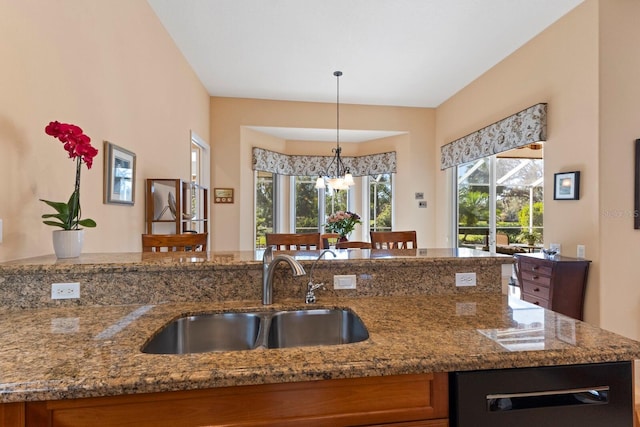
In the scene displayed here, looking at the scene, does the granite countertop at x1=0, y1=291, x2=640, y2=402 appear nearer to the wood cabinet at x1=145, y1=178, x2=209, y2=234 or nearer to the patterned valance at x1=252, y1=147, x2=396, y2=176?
the wood cabinet at x1=145, y1=178, x2=209, y2=234

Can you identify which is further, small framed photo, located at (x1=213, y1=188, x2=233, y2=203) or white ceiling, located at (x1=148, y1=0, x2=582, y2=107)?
small framed photo, located at (x1=213, y1=188, x2=233, y2=203)

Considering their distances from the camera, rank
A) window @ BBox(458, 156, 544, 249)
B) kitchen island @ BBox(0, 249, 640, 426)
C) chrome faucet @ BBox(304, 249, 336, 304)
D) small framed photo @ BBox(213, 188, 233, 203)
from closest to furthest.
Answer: kitchen island @ BBox(0, 249, 640, 426) < chrome faucet @ BBox(304, 249, 336, 304) < window @ BBox(458, 156, 544, 249) < small framed photo @ BBox(213, 188, 233, 203)

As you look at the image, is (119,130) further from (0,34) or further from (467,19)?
(467,19)

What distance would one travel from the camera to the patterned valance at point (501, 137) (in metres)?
3.08

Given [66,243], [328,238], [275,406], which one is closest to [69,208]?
[66,243]

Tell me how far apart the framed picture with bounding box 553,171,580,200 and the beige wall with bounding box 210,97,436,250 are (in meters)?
2.34

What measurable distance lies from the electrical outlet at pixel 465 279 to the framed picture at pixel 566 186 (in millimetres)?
1885

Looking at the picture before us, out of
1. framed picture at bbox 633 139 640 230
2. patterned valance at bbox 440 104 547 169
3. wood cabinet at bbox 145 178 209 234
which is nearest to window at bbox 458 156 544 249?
patterned valance at bbox 440 104 547 169

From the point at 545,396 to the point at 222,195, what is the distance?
4401 mm

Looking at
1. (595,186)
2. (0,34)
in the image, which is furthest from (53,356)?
(595,186)

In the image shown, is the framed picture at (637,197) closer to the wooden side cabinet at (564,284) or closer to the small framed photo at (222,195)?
the wooden side cabinet at (564,284)

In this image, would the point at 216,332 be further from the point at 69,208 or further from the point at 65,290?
the point at 69,208

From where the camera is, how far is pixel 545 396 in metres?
0.89

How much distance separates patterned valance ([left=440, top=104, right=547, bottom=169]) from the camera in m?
3.08
